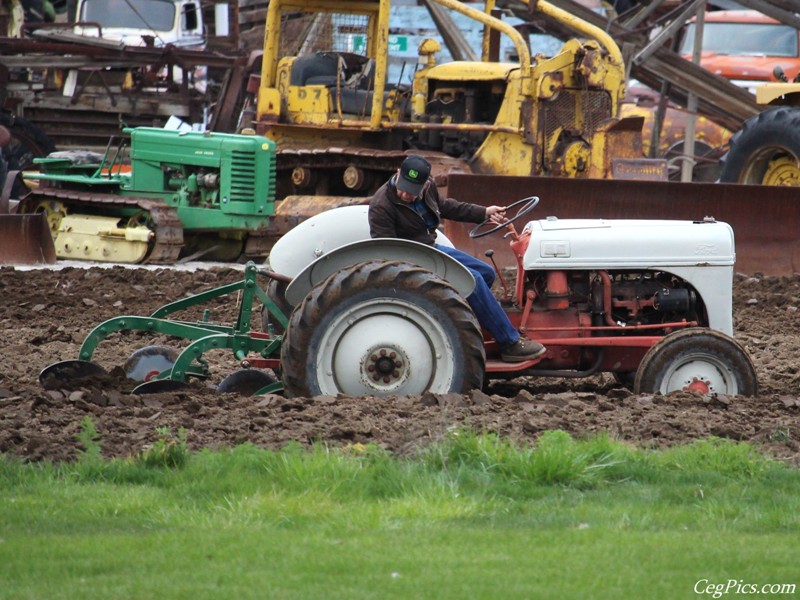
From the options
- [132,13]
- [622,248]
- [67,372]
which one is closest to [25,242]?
[67,372]

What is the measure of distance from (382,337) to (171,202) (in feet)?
29.8

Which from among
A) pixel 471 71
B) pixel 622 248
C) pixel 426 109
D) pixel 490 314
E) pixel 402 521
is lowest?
pixel 402 521

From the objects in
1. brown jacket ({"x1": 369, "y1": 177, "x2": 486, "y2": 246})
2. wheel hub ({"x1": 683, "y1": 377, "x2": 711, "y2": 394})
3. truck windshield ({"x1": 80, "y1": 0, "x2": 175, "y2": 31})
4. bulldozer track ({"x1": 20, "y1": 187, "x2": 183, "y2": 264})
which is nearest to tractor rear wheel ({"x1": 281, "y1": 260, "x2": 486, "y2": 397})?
brown jacket ({"x1": 369, "y1": 177, "x2": 486, "y2": 246})

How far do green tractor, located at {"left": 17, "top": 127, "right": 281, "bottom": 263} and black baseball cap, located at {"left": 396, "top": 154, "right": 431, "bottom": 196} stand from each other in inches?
313

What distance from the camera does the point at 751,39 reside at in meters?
23.1

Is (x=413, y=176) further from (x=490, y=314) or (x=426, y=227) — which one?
(x=490, y=314)

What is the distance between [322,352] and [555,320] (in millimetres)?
1440

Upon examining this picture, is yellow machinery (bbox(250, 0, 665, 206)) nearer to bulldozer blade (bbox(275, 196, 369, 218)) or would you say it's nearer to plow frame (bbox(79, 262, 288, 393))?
bulldozer blade (bbox(275, 196, 369, 218))

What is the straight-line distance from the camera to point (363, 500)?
5.29 m

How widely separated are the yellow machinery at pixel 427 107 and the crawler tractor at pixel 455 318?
8.05 meters

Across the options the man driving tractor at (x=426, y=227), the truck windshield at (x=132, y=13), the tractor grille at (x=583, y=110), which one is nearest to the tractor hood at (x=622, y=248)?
the man driving tractor at (x=426, y=227)

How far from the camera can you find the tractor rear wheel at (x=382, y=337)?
675cm

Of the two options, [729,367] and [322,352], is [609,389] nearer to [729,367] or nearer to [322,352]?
[729,367]

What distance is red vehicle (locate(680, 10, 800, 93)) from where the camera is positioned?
2258 cm
